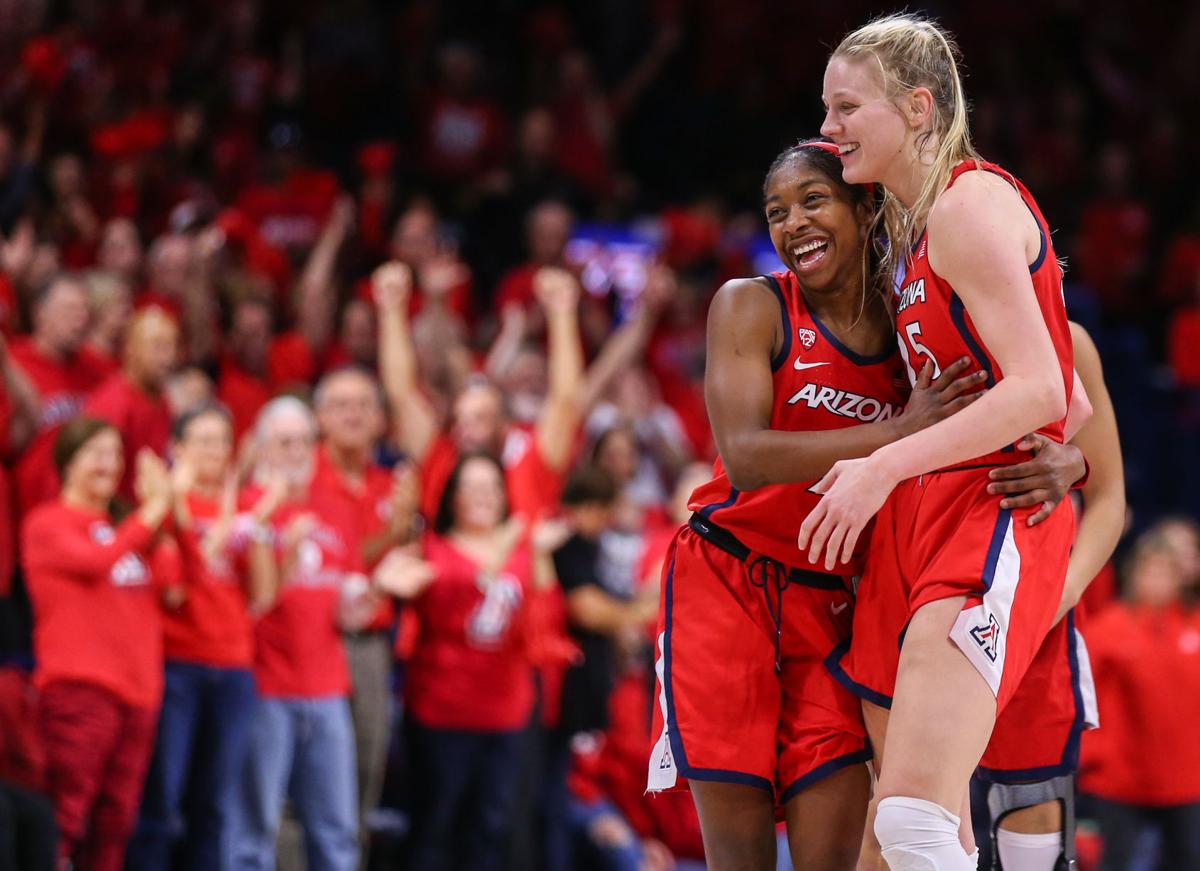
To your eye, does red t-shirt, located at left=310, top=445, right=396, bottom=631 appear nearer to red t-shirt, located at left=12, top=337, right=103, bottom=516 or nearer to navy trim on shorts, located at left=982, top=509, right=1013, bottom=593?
red t-shirt, located at left=12, top=337, right=103, bottom=516

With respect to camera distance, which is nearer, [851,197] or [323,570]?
[851,197]

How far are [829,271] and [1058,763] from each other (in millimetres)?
1252

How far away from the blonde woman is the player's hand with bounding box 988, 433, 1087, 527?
2cm

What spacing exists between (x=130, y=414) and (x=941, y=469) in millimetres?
3906

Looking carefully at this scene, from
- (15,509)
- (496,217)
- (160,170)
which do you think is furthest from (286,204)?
(15,509)

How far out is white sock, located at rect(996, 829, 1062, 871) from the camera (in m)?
3.71

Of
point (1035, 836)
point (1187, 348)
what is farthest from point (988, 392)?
point (1187, 348)

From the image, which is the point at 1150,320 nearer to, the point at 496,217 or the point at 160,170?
the point at 496,217

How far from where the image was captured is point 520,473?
290 inches

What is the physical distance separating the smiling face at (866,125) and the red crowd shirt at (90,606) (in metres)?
3.06

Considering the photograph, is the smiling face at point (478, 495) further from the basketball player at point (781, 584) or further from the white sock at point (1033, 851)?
the white sock at point (1033, 851)

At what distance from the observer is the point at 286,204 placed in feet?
27.8

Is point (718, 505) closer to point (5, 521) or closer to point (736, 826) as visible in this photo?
point (736, 826)

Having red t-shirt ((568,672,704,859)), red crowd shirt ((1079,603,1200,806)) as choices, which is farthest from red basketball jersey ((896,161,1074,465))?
red crowd shirt ((1079,603,1200,806))
